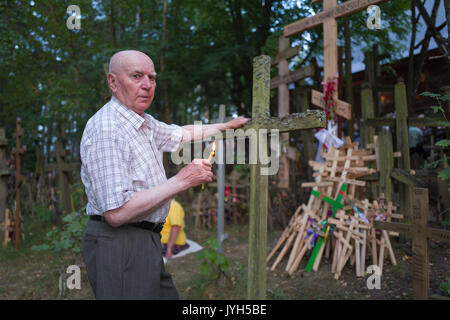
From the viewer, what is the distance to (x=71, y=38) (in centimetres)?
828

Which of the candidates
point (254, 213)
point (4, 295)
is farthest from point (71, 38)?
point (254, 213)

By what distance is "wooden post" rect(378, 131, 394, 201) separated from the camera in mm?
5184

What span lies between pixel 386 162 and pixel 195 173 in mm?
4291

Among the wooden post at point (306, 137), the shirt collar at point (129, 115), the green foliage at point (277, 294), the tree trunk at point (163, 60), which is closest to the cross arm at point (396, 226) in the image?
the green foliage at point (277, 294)

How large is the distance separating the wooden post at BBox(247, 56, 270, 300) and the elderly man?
0.79 metres

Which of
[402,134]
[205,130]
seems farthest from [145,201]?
[402,134]

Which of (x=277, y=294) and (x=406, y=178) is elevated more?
(x=406, y=178)

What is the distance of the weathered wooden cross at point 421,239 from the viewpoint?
3.16m

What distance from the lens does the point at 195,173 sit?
186 centimetres

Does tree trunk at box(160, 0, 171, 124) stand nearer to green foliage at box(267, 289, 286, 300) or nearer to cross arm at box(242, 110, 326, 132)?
green foliage at box(267, 289, 286, 300)

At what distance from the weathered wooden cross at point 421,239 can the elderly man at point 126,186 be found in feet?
7.96

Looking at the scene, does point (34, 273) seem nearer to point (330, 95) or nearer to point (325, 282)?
point (325, 282)

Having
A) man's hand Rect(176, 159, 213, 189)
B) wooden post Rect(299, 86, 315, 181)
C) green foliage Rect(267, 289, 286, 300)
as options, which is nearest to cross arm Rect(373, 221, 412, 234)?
green foliage Rect(267, 289, 286, 300)

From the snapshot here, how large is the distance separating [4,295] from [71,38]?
6.18 metres
